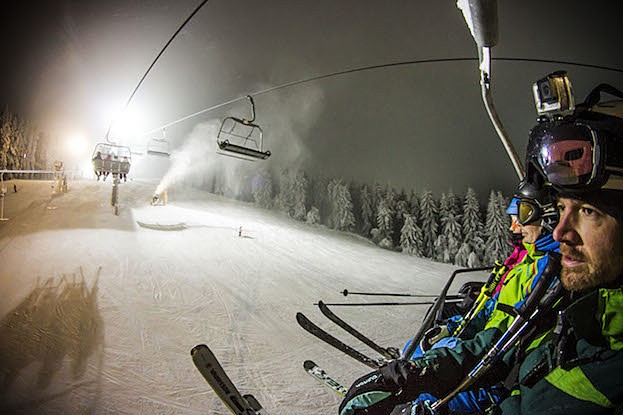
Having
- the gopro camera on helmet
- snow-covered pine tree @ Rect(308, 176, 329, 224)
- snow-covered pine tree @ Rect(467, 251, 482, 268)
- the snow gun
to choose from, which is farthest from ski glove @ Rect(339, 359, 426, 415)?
snow-covered pine tree @ Rect(308, 176, 329, 224)

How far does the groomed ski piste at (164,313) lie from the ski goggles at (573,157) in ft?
14.3

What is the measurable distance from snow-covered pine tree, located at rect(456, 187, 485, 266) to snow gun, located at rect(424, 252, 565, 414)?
27706mm

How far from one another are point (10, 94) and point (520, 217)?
5784cm

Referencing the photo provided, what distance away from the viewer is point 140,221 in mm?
16438

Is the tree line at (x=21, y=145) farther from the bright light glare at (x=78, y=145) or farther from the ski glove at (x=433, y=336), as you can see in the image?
the ski glove at (x=433, y=336)

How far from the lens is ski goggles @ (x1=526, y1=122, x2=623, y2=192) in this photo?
1348mm

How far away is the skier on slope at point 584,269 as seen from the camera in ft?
3.53

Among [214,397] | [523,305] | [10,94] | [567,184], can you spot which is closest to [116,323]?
[214,397]

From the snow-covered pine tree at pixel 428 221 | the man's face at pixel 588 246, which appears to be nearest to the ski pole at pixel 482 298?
the man's face at pixel 588 246

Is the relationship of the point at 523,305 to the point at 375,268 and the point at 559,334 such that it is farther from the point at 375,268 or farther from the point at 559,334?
the point at 375,268

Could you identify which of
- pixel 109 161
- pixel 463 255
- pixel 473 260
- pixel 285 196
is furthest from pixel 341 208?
pixel 109 161

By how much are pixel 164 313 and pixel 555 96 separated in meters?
8.27

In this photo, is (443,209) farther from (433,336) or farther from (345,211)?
(433,336)

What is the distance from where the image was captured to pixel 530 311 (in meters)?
1.77
